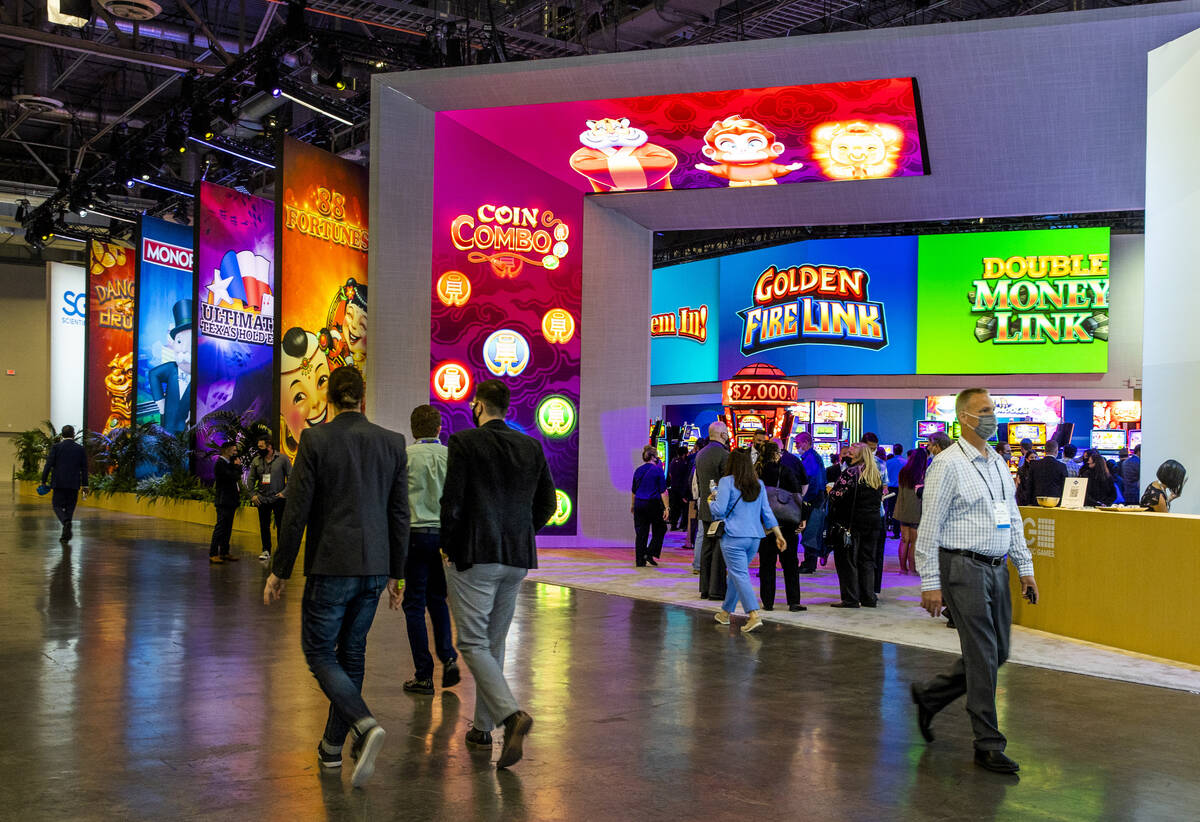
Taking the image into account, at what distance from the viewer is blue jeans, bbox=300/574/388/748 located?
4629 mm

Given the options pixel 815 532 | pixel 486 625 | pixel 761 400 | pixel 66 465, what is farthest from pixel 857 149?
pixel 66 465

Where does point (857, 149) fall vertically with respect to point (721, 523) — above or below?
above

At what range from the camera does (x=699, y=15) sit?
52.6ft

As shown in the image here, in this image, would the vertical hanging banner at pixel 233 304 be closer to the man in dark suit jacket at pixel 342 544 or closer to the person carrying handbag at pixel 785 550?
the person carrying handbag at pixel 785 550

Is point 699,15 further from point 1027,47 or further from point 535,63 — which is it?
point 1027,47

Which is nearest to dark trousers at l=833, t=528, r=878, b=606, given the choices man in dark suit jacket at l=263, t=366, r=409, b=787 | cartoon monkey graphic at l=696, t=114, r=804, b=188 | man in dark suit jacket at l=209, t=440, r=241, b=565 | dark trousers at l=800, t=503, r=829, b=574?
dark trousers at l=800, t=503, r=829, b=574

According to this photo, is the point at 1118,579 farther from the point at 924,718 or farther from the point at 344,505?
the point at 344,505

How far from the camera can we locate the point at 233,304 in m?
19.0

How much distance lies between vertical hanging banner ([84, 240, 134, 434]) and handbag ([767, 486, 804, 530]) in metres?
20.7

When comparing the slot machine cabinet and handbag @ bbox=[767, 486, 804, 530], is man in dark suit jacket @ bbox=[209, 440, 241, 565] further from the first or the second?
the slot machine cabinet

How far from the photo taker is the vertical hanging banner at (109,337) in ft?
85.5

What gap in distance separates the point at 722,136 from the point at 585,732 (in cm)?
924

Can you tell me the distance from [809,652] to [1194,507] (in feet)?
12.1

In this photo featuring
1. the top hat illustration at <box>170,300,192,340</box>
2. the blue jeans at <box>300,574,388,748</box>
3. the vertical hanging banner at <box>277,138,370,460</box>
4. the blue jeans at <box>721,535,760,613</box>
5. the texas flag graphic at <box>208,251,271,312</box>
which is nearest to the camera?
the blue jeans at <box>300,574,388,748</box>
